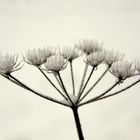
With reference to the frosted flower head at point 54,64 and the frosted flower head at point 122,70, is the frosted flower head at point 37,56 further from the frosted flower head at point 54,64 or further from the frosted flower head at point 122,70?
the frosted flower head at point 122,70

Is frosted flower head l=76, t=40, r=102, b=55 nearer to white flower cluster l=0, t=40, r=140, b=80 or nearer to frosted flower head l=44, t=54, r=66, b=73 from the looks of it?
white flower cluster l=0, t=40, r=140, b=80

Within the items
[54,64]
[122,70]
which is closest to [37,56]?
[54,64]

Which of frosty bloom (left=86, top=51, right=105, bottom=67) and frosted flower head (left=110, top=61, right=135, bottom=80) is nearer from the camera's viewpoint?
frosted flower head (left=110, top=61, right=135, bottom=80)

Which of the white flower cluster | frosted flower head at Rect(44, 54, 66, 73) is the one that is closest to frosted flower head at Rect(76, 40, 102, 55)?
the white flower cluster

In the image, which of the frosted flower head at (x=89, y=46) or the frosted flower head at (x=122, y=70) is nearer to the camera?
the frosted flower head at (x=122, y=70)

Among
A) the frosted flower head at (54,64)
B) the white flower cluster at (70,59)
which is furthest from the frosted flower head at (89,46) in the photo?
the frosted flower head at (54,64)

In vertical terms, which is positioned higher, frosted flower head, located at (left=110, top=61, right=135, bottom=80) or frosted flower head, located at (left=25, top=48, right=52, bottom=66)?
frosted flower head, located at (left=25, top=48, right=52, bottom=66)
